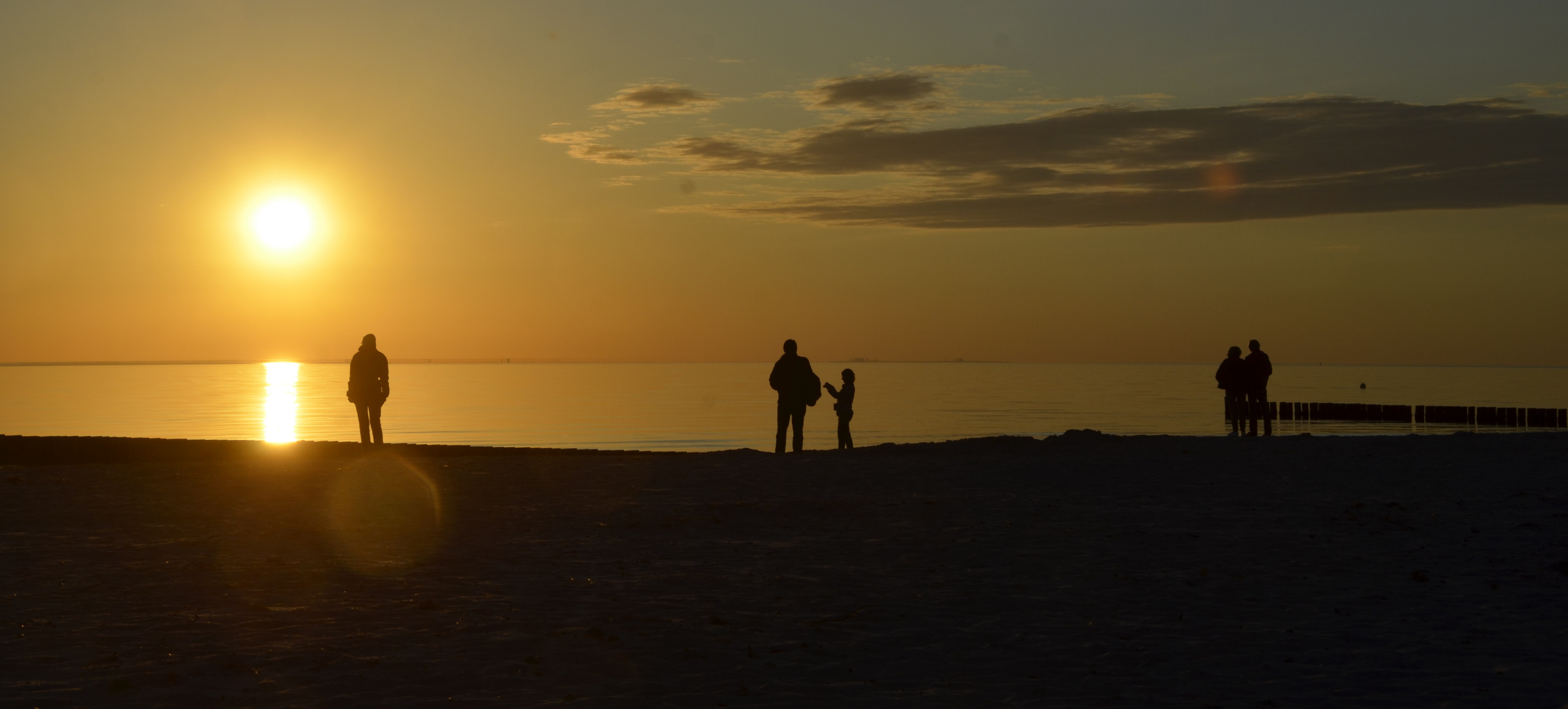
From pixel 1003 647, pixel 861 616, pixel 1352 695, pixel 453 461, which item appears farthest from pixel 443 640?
pixel 453 461

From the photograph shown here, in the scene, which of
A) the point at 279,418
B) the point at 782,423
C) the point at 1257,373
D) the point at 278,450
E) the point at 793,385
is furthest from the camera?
the point at 279,418

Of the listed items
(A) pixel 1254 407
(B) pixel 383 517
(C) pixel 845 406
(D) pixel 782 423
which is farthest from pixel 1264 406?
(B) pixel 383 517

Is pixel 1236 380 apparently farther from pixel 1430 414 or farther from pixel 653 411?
pixel 653 411

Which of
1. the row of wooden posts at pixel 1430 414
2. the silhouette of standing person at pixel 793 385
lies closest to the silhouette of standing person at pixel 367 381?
the silhouette of standing person at pixel 793 385

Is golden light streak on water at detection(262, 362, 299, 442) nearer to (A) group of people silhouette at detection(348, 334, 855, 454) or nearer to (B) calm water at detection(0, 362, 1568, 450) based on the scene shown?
(B) calm water at detection(0, 362, 1568, 450)

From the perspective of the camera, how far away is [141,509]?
533 inches

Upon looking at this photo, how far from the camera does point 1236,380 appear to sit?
83.5ft

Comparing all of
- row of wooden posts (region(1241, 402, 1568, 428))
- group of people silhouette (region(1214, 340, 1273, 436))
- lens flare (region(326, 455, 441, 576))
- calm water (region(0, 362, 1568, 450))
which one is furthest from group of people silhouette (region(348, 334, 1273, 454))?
row of wooden posts (region(1241, 402, 1568, 428))

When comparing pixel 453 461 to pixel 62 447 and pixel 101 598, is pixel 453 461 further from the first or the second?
pixel 101 598

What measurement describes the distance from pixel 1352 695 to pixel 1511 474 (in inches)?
440

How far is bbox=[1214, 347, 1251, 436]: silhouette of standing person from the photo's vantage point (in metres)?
25.3

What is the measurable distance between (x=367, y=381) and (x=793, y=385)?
7312 mm

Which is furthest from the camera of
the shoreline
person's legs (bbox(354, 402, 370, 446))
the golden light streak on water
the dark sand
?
the golden light streak on water

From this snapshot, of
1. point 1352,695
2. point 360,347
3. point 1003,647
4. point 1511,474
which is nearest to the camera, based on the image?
point 1352,695
